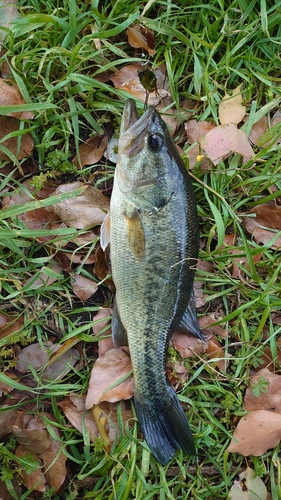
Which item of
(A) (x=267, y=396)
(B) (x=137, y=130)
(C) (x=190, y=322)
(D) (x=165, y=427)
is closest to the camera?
(B) (x=137, y=130)

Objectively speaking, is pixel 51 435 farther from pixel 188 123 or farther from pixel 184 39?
pixel 184 39

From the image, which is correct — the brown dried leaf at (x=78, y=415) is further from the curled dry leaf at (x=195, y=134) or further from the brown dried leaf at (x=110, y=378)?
the curled dry leaf at (x=195, y=134)

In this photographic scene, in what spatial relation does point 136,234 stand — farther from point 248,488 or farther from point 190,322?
point 248,488

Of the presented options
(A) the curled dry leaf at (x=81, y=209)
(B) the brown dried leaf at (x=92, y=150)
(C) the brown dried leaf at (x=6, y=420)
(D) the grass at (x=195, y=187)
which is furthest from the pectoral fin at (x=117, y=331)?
(B) the brown dried leaf at (x=92, y=150)

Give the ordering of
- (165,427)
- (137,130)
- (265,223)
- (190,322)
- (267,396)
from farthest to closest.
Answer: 1. (265,223)
2. (267,396)
3. (190,322)
4. (165,427)
5. (137,130)

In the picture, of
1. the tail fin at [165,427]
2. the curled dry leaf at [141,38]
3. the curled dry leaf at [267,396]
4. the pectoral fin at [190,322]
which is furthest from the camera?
the curled dry leaf at [141,38]

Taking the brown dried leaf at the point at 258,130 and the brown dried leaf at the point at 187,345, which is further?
the brown dried leaf at the point at 258,130

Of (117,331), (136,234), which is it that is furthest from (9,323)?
(136,234)
